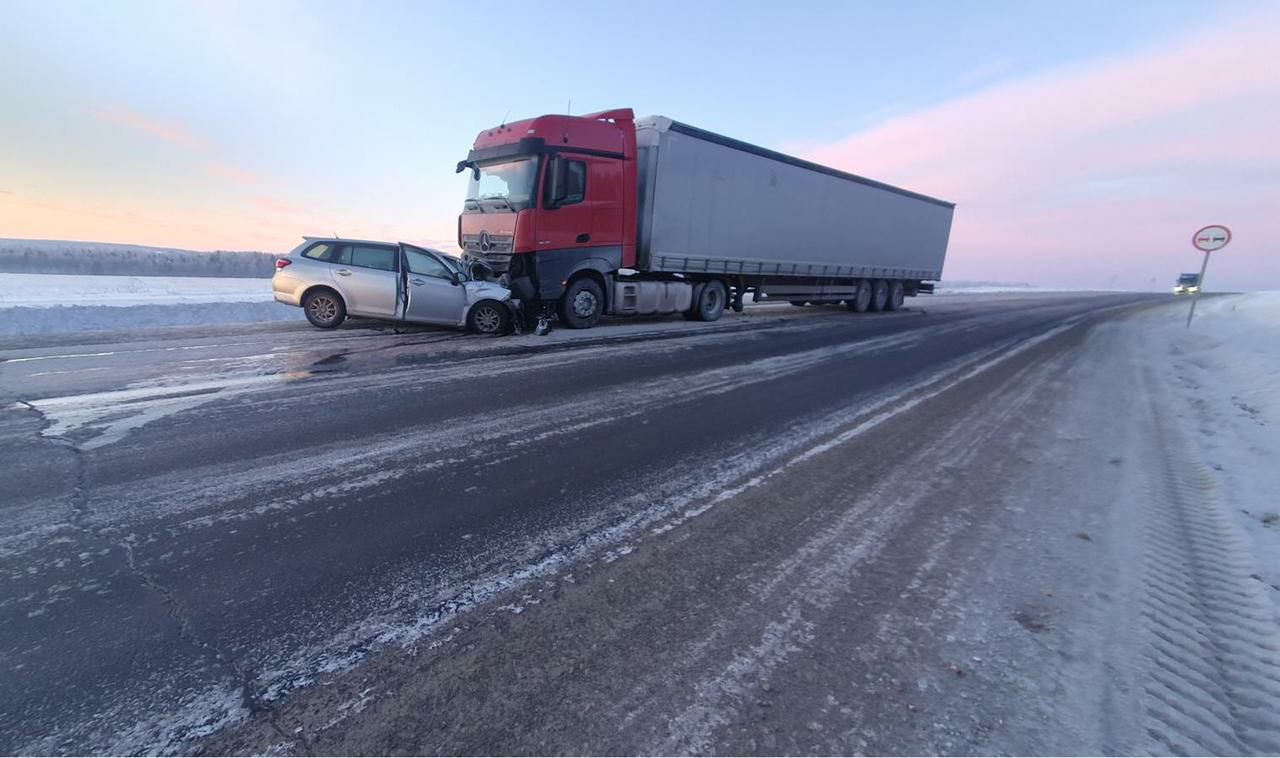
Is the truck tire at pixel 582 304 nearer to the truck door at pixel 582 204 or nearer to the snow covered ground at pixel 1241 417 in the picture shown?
the truck door at pixel 582 204

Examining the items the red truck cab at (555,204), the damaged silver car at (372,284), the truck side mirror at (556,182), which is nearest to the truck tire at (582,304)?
the red truck cab at (555,204)

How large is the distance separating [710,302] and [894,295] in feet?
32.7

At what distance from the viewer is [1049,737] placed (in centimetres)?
178

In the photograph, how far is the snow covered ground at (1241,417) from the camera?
3381 mm

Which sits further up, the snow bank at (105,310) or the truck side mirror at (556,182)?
A: the truck side mirror at (556,182)

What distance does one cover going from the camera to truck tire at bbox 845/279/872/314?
60.3 ft

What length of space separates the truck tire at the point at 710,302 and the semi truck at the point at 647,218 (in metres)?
0.04

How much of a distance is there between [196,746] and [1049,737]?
2.77 metres

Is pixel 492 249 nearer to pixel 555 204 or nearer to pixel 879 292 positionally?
pixel 555 204

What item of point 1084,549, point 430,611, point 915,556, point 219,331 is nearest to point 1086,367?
point 1084,549

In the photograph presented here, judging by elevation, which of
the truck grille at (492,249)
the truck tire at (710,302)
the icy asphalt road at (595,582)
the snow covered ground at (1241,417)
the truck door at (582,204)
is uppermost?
the truck door at (582,204)

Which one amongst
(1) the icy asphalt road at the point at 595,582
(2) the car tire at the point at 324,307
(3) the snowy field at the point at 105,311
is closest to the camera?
(1) the icy asphalt road at the point at 595,582

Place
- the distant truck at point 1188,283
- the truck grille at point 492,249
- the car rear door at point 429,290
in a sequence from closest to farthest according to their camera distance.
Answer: the car rear door at point 429,290, the truck grille at point 492,249, the distant truck at point 1188,283

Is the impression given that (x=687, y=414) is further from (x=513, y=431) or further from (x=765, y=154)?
(x=765, y=154)
